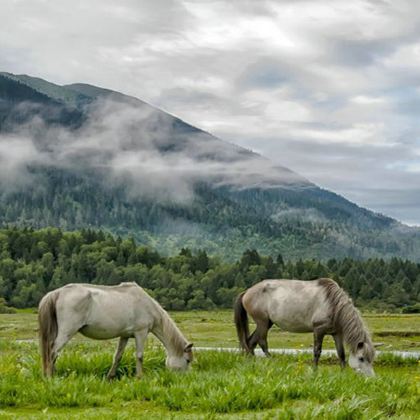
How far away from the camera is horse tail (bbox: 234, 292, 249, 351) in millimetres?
24031

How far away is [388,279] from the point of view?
171 meters

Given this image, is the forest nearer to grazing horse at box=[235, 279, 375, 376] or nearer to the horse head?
grazing horse at box=[235, 279, 375, 376]

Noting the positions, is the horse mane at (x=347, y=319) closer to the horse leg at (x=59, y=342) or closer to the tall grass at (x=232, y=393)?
the tall grass at (x=232, y=393)

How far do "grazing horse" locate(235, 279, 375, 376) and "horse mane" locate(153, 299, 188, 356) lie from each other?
5.09m

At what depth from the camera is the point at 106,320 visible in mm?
17875

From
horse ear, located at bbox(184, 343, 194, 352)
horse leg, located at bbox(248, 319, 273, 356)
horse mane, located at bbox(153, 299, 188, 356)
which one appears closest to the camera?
Answer: horse ear, located at bbox(184, 343, 194, 352)

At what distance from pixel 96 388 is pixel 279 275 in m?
155

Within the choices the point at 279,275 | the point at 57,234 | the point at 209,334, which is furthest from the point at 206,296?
the point at 209,334

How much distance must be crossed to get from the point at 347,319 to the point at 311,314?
160 centimetres

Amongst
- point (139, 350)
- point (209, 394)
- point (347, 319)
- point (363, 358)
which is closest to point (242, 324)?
point (347, 319)

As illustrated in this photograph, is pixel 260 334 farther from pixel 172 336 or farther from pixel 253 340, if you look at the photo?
pixel 172 336

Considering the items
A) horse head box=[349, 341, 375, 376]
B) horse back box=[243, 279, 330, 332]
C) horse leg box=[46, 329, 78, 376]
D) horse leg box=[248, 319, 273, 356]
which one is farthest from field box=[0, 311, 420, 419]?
horse leg box=[248, 319, 273, 356]

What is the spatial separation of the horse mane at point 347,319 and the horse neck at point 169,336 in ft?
18.3

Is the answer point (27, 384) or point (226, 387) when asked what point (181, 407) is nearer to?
point (226, 387)
